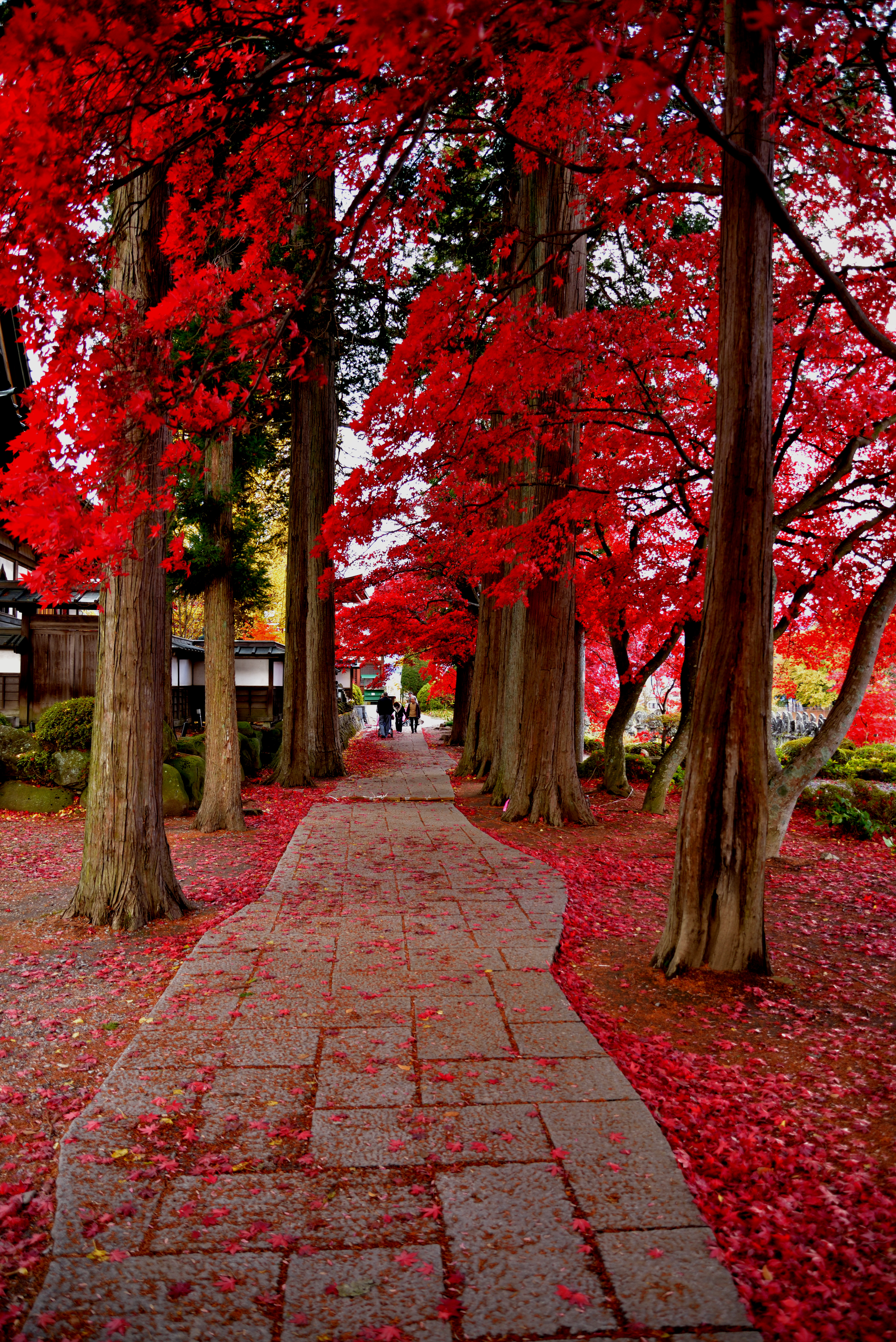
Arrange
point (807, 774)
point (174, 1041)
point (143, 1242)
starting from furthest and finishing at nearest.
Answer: point (807, 774) < point (174, 1041) < point (143, 1242)

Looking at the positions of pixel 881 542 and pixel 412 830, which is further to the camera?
pixel 412 830

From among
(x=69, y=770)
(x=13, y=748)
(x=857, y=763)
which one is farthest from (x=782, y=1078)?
(x=857, y=763)

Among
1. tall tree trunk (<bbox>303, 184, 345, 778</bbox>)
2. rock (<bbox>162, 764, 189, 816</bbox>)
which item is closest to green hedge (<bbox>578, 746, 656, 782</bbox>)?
tall tree trunk (<bbox>303, 184, 345, 778</bbox>)

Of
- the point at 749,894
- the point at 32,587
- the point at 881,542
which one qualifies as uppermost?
the point at 881,542

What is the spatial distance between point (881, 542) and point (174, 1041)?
7.72 m

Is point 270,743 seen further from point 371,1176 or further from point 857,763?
point 371,1176

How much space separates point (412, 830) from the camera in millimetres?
9656

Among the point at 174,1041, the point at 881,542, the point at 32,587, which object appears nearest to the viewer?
the point at 174,1041

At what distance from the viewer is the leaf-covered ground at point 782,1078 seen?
2264mm

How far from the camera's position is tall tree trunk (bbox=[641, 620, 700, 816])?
10.4 meters

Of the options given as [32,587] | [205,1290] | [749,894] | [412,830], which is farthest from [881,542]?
[205,1290]

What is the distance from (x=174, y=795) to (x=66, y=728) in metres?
1.88

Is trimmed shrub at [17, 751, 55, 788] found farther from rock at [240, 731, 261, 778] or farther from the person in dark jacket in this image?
the person in dark jacket

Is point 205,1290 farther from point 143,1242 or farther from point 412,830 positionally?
point 412,830
